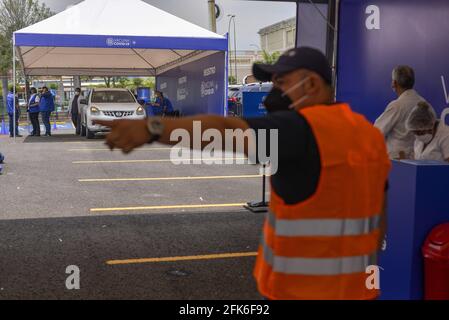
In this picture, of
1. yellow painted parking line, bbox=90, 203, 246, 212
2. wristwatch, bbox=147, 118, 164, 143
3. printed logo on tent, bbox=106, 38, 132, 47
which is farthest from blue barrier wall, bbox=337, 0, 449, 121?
printed logo on tent, bbox=106, 38, 132, 47

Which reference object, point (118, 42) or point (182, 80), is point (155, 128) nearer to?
point (118, 42)

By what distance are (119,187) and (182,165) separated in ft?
10.3

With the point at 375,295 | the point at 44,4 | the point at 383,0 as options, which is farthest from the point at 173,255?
the point at 44,4

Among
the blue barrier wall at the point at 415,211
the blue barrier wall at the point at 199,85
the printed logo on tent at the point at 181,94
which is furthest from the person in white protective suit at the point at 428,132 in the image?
the printed logo on tent at the point at 181,94

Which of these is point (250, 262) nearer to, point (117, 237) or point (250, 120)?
point (117, 237)

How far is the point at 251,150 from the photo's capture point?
5.73 feet

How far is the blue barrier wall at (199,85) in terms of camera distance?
1777 centimetres

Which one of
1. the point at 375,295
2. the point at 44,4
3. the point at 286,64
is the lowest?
the point at 375,295

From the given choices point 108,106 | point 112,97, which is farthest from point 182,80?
point 108,106

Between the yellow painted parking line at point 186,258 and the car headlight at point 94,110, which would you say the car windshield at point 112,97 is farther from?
the yellow painted parking line at point 186,258

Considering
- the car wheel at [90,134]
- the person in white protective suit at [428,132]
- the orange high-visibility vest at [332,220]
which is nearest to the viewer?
the orange high-visibility vest at [332,220]

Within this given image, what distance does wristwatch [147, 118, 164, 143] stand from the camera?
1564mm

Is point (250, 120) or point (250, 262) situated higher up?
point (250, 120)

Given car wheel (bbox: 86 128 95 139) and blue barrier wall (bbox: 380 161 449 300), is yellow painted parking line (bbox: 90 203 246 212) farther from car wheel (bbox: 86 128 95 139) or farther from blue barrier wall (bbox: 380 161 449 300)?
car wheel (bbox: 86 128 95 139)
